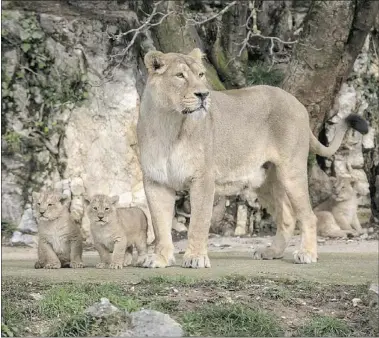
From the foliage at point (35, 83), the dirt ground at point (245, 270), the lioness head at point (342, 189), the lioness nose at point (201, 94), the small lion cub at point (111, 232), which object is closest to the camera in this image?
the dirt ground at point (245, 270)

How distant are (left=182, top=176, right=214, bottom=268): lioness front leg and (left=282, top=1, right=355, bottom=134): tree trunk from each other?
14.6 ft

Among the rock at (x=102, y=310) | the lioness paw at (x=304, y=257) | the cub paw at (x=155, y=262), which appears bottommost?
the rock at (x=102, y=310)

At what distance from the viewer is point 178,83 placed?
26.0 feet

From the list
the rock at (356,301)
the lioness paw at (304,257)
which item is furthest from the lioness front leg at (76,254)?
the rock at (356,301)

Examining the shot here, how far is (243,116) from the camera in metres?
8.91

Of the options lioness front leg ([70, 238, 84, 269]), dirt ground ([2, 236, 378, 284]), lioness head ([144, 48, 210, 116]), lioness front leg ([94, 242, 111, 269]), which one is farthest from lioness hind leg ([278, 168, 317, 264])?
lioness front leg ([70, 238, 84, 269])

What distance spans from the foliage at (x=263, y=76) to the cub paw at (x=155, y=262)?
615 cm

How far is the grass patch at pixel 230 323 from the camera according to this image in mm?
5836

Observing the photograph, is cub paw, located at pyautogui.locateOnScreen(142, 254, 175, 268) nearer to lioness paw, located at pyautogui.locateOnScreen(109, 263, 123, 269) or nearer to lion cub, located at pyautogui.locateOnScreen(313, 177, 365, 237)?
lioness paw, located at pyautogui.locateOnScreen(109, 263, 123, 269)

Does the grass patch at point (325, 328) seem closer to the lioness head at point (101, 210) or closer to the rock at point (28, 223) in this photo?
the lioness head at point (101, 210)

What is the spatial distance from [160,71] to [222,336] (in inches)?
116

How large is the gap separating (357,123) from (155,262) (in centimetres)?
322

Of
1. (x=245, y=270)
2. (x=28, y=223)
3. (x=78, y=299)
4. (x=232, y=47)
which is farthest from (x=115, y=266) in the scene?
(x=232, y=47)

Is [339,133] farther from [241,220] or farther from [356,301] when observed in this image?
[356,301]
